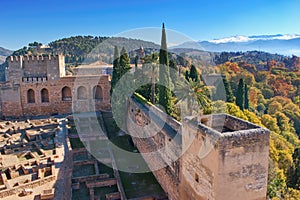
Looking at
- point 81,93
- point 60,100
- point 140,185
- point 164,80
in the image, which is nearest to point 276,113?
point 164,80

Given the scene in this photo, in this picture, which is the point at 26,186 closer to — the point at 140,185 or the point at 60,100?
the point at 140,185

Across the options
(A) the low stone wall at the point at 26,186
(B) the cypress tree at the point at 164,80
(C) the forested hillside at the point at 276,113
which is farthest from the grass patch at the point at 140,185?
(C) the forested hillside at the point at 276,113

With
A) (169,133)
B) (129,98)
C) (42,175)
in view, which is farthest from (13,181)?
(129,98)

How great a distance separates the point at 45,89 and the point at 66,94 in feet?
6.57

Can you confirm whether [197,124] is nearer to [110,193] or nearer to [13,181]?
[110,193]

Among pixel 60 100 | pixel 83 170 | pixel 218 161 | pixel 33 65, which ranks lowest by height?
pixel 83 170

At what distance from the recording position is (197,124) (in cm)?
782

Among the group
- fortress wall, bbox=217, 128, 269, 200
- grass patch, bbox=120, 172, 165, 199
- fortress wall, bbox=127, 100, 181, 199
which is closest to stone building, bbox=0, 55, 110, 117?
fortress wall, bbox=127, 100, 181, 199

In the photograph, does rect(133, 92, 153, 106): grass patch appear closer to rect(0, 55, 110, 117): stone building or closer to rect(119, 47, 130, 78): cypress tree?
rect(119, 47, 130, 78): cypress tree

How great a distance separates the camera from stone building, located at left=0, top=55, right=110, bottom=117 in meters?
25.0

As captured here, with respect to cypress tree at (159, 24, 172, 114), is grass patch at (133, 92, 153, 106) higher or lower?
lower

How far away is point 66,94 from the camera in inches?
1045

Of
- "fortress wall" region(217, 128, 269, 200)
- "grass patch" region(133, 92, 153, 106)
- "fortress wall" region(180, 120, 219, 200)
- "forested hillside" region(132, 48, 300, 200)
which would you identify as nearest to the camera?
"fortress wall" region(217, 128, 269, 200)

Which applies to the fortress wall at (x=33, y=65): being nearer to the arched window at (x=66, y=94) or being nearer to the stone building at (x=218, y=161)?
the arched window at (x=66, y=94)
